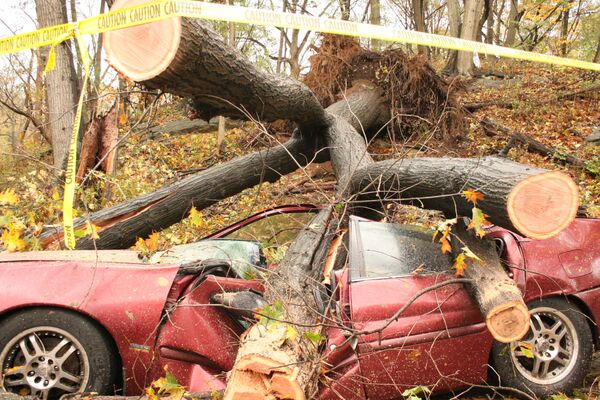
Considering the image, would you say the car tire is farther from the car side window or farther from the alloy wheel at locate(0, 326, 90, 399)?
the alloy wheel at locate(0, 326, 90, 399)

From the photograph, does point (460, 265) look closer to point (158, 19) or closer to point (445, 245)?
point (445, 245)

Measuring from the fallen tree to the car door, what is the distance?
0.84ft

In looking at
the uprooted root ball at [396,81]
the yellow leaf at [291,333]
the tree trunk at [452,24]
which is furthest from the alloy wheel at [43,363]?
the tree trunk at [452,24]

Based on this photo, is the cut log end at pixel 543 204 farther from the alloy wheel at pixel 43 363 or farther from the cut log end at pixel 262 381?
the alloy wheel at pixel 43 363

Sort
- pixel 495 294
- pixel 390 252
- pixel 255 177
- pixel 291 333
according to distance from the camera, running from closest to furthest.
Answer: pixel 291 333 → pixel 495 294 → pixel 390 252 → pixel 255 177

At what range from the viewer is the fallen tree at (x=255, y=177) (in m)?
2.79

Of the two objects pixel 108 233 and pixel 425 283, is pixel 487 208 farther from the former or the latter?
pixel 108 233

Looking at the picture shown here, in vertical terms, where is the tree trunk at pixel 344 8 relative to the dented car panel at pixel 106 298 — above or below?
above

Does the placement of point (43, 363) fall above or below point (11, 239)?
below

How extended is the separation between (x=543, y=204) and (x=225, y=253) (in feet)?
8.49

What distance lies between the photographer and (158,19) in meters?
3.01

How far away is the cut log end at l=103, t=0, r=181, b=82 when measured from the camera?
3104mm

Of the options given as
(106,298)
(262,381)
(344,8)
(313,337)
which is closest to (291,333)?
(313,337)

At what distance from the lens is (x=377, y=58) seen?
380 inches
